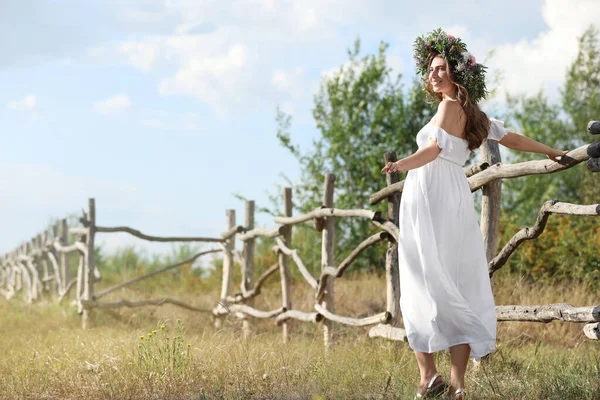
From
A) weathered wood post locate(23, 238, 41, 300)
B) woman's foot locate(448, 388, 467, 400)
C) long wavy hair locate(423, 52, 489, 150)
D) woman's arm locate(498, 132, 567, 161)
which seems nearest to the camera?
woman's foot locate(448, 388, 467, 400)

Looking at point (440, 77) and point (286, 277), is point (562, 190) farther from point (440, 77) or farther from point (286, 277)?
point (440, 77)

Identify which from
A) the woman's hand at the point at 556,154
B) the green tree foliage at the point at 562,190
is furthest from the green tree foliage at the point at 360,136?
the woman's hand at the point at 556,154

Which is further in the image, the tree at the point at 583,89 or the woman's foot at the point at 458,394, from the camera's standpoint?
the tree at the point at 583,89

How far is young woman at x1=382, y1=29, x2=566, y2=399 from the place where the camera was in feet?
14.1

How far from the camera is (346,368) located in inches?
204

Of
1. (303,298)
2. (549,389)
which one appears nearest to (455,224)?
(549,389)

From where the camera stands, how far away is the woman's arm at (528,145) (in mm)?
4543

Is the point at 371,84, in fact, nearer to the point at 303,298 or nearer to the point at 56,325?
the point at 303,298

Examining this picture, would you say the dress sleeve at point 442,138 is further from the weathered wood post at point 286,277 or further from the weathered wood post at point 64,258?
the weathered wood post at point 64,258

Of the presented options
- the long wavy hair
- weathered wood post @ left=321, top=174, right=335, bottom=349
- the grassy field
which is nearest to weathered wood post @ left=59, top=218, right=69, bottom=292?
the grassy field

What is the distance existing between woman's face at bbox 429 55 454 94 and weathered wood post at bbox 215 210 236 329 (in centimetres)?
654

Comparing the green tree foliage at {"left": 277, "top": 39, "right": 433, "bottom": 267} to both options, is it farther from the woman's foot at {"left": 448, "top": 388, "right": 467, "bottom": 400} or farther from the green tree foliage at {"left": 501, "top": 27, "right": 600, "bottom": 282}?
the woman's foot at {"left": 448, "top": 388, "right": 467, "bottom": 400}

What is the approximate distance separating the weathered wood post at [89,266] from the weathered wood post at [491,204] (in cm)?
685

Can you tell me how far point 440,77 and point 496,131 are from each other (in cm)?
52
